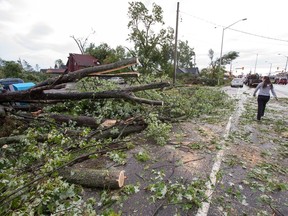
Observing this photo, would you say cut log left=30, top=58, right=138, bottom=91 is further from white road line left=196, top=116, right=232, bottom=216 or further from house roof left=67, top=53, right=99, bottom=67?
house roof left=67, top=53, right=99, bottom=67

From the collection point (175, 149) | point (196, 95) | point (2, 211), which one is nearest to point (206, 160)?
point (175, 149)

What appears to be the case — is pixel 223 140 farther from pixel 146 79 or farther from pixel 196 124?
pixel 146 79

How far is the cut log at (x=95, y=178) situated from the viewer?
2986mm

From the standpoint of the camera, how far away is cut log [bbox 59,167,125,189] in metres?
2.99

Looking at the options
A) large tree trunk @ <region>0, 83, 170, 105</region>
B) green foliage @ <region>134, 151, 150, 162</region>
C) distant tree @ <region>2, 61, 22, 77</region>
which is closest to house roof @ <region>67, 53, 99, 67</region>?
distant tree @ <region>2, 61, 22, 77</region>

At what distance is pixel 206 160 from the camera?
4090mm

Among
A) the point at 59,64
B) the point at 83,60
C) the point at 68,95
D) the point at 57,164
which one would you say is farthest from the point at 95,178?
the point at 59,64

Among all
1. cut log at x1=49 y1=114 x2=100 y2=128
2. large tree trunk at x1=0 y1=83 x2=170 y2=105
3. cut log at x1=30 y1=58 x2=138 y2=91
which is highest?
cut log at x1=30 y1=58 x2=138 y2=91

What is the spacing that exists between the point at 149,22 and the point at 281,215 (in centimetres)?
3337

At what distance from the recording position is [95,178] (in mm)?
3043

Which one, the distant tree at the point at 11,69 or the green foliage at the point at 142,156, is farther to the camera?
the distant tree at the point at 11,69

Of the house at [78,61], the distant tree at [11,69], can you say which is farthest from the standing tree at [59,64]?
the distant tree at [11,69]

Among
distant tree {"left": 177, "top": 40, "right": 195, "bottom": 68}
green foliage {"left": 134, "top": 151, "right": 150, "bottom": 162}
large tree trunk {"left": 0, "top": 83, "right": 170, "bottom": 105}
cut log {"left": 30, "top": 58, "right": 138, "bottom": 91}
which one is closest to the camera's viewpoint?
green foliage {"left": 134, "top": 151, "right": 150, "bottom": 162}

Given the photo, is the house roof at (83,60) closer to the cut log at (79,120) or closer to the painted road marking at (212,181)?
the cut log at (79,120)
